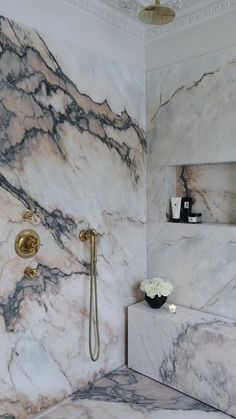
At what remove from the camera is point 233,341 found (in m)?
1.77

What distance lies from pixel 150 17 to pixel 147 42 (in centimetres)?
90

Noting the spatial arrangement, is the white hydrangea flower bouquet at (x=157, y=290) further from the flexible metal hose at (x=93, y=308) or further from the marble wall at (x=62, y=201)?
the flexible metal hose at (x=93, y=308)

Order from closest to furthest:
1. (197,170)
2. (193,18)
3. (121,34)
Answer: (193,18), (121,34), (197,170)

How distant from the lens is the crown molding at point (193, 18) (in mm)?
1981

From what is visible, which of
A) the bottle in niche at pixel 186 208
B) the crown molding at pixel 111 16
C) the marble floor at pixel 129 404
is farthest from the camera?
the bottle in niche at pixel 186 208

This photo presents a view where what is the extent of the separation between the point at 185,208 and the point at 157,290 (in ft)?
1.93

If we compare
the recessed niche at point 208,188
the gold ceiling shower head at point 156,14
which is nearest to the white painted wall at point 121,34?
the gold ceiling shower head at point 156,14

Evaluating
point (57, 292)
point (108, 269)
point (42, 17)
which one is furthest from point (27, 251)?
point (42, 17)

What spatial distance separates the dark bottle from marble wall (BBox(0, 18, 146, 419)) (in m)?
0.31

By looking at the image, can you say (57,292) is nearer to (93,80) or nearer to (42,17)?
(93,80)

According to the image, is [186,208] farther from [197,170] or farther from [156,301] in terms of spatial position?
[156,301]

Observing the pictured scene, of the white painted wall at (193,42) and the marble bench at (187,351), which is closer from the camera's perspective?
the marble bench at (187,351)

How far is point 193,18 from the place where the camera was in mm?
2121

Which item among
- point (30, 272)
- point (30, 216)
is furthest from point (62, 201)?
point (30, 272)
